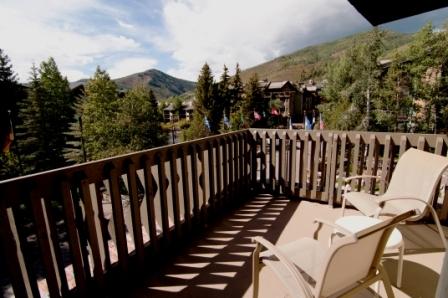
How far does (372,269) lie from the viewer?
1488 mm

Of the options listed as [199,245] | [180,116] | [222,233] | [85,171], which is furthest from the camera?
[180,116]

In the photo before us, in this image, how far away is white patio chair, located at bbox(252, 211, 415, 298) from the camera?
1210 millimetres

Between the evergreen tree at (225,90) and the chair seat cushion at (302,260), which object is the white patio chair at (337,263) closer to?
the chair seat cushion at (302,260)

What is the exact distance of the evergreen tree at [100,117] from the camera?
75.2 feet

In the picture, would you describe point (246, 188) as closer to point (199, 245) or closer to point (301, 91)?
point (199, 245)

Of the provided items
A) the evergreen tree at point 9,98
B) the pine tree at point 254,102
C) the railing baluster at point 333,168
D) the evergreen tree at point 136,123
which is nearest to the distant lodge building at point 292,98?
the pine tree at point 254,102

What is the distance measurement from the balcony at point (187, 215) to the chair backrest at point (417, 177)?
419 mm

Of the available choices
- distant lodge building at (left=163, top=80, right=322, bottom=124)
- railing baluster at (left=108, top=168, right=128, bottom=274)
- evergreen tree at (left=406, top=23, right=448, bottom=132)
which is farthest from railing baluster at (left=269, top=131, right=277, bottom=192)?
distant lodge building at (left=163, top=80, right=322, bottom=124)

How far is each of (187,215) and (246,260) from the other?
77 cm

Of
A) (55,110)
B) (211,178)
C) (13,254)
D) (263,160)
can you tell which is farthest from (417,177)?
(55,110)

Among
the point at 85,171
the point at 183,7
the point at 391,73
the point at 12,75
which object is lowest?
the point at 85,171

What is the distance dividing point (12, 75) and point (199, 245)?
30554 mm

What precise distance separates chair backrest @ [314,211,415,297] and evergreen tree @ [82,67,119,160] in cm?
2288

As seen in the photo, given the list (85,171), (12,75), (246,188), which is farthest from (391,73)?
(12,75)
